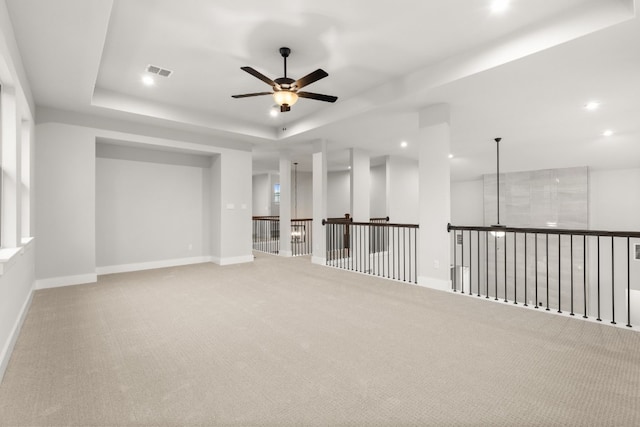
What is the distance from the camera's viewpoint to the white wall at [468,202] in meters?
11.7

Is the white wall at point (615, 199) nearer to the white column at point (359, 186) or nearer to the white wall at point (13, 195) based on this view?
the white column at point (359, 186)

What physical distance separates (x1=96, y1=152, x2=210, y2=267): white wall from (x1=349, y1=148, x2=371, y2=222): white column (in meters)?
3.70

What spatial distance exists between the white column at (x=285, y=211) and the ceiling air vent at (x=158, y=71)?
437 cm

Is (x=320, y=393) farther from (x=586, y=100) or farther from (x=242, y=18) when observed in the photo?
(x=586, y=100)

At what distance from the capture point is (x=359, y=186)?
8430 millimetres

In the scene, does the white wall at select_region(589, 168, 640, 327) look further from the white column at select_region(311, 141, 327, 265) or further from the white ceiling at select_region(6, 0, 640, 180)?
the white column at select_region(311, 141, 327, 265)

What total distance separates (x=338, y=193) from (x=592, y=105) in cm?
897

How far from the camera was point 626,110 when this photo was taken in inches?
207

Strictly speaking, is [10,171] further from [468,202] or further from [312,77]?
[468,202]

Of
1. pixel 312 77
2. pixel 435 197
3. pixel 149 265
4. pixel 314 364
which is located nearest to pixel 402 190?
pixel 435 197

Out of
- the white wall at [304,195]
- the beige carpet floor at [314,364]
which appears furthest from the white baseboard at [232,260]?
the white wall at [304,195]

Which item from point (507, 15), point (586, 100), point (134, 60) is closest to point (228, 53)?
point (134, 60)

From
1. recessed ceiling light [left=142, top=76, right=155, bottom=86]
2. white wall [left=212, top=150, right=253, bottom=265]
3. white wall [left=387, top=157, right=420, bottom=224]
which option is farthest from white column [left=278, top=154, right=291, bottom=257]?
recessed ceiling light [left=142, top=76, right=155, bottom=86]

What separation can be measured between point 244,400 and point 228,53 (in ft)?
12.4
